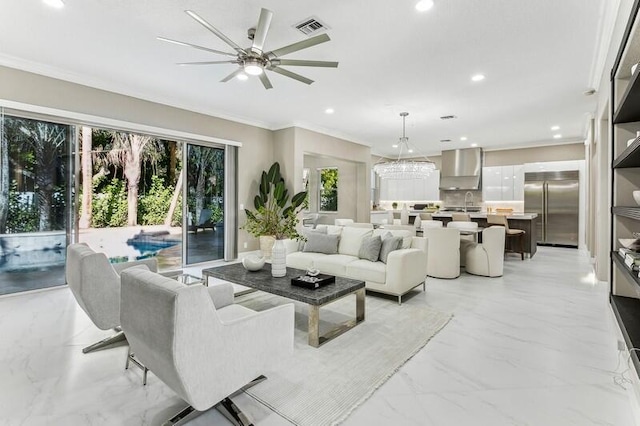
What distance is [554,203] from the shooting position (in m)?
8.66

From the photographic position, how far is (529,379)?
230 cm

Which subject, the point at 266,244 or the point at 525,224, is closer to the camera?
the point at 266,244

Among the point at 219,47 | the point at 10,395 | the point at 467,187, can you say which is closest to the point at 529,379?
the point at 10,395

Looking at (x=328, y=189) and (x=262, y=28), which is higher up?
(x=262, y=28)

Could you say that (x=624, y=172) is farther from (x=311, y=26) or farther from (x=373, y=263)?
(x=311, y=26)

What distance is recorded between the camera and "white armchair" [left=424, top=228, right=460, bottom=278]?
5.05 metres

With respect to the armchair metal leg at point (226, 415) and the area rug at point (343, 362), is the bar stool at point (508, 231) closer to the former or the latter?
the area rug at point (343, 362)

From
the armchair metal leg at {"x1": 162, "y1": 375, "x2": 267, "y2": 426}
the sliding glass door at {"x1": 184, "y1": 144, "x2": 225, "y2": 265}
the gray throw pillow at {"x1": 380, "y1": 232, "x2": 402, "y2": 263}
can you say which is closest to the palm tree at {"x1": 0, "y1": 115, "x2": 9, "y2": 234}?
the sliding glass door at {"x1": 184, "y1": 144, "x2": 225, "y2": 265}

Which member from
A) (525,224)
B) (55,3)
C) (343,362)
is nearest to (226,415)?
(343,362)

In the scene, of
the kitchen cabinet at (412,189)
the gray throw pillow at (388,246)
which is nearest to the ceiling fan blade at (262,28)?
the gray throw pillow at (388,246)

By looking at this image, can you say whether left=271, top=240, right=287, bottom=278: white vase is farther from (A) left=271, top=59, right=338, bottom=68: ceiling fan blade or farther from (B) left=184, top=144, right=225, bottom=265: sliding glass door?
(B) left=184, top=144, right=225, bottom=265: sliding glass door

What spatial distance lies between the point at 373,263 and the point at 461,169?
7181 mm

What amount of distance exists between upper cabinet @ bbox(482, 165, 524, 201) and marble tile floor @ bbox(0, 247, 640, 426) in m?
6.20

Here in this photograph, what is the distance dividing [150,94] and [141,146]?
4.75ft
